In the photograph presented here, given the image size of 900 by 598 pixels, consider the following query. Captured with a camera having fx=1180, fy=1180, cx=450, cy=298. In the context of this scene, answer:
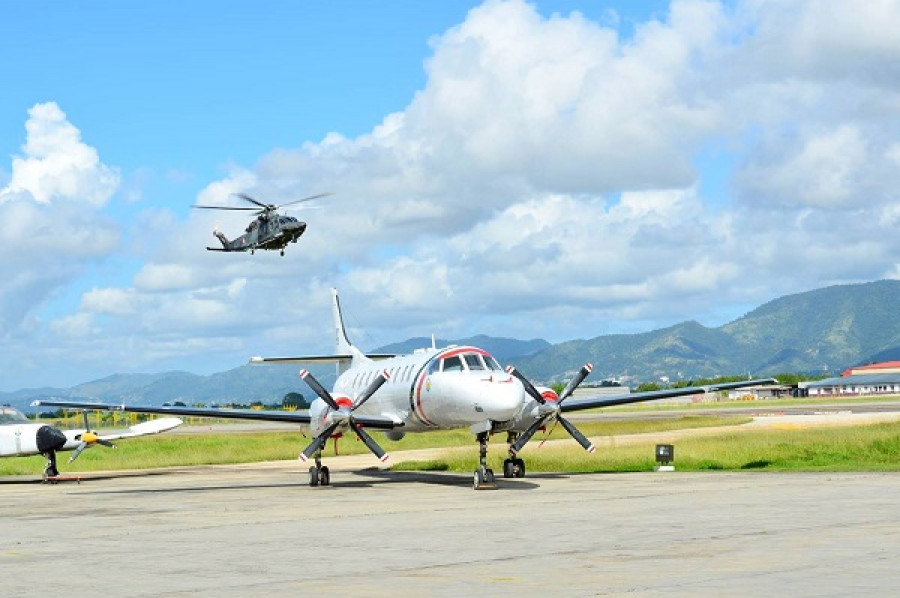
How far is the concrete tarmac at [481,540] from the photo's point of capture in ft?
44.6

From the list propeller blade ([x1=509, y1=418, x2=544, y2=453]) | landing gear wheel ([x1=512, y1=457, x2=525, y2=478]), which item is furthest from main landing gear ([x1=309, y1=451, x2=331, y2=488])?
propeller blade ([x1=509, y1=418, x2=544, y2=453])

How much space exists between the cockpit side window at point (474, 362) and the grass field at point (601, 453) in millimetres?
8842

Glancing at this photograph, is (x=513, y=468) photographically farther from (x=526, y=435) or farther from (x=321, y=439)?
(x=321, y=439)

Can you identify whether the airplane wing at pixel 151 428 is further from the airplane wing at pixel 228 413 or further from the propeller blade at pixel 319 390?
the propeller blade at pixel 319 390

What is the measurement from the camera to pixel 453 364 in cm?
3338

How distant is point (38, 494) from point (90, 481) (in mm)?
7798

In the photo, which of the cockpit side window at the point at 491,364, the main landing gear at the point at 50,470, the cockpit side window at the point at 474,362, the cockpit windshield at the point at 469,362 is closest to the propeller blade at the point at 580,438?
the cockpit side window at the point at 491,364

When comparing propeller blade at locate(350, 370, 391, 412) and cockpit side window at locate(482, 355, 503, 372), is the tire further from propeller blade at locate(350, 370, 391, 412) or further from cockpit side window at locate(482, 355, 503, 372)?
propeller blade at locate(350, 370, 391, 412)

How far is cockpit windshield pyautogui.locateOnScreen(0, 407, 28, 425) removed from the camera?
4209cm

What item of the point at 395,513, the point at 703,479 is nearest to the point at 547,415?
the point at 703,479

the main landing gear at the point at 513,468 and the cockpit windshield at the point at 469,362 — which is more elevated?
the cockpit windshield at the point at 469,362

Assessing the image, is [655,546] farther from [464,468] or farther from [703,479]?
[464,468]

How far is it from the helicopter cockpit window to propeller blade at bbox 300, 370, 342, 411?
434 centimetres

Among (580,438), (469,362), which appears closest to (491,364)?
(469,362)
